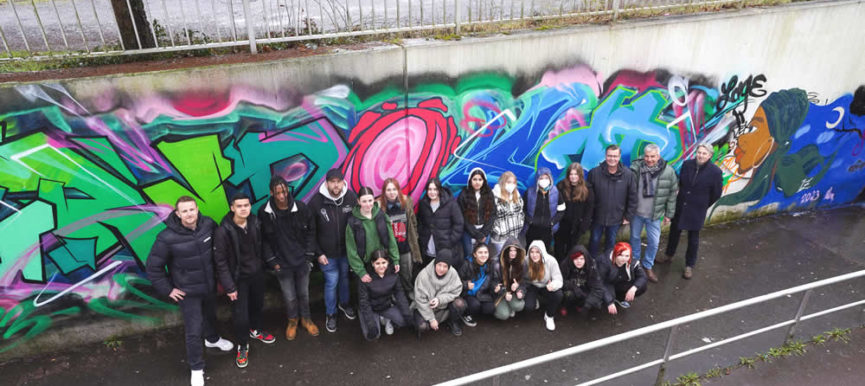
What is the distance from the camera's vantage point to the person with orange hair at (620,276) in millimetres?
5898

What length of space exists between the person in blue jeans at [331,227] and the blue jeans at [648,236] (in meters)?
3.44

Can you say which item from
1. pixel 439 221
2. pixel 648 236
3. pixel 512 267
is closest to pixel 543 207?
pixel 512 267

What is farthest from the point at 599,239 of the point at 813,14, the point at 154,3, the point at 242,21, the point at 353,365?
the point at 154,3

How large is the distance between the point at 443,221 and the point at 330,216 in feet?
3.97

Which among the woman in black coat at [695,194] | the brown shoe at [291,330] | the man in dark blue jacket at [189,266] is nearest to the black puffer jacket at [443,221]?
the brown shoe at [291,330]

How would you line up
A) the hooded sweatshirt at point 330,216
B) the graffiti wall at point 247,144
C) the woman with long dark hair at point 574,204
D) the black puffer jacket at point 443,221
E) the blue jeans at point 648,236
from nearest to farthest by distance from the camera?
the graffiti wall at point 247,144, the hooded sweatshirt at point 330,216, the black puffer jacket at point 443,221, the woman with long dark hair at point 574,204, the blue jeans at point 648,236

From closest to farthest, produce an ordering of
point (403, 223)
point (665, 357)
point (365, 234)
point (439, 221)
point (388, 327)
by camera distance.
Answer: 1. point (665, 357)
2. point (365, 234)
3. point (388, 327)
4. point (403, 223)
5. point (439, 221)

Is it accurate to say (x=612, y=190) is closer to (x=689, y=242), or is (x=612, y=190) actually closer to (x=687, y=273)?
(x=689, y=242)

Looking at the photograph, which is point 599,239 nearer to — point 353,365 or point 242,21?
point 353,365

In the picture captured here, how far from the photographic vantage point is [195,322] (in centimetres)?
498

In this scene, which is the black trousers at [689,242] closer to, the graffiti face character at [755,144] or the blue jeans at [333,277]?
the graffiti face character at [755,144]

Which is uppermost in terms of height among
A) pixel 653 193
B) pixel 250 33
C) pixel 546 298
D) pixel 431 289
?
pixel 250 33

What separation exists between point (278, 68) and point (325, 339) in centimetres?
273

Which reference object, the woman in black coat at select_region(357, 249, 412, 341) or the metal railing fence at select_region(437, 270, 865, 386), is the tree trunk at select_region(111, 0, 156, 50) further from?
the metal railing fence at select_region(437, 270, 865, 386)
